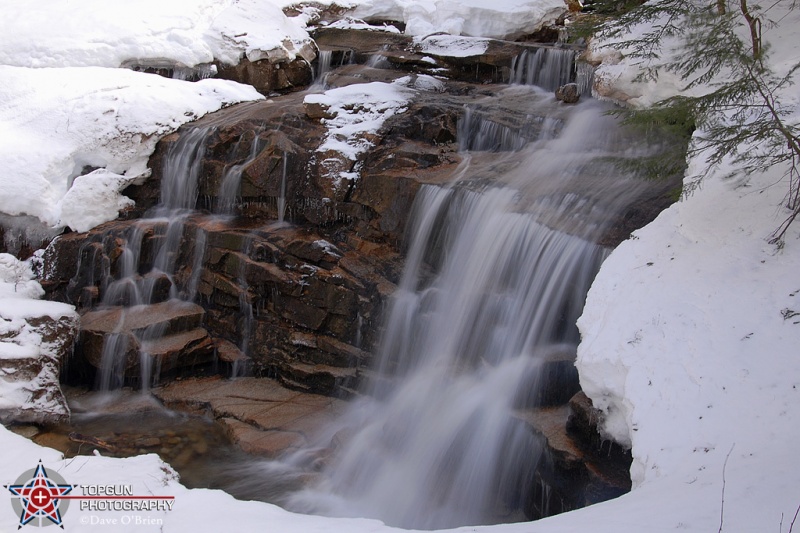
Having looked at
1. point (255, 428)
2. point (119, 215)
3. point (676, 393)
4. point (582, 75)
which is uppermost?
point (582, 75)

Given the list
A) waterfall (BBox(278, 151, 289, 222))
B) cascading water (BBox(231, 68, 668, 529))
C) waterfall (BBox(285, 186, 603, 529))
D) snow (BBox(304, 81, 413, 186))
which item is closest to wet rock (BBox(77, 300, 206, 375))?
waterfall (BBox(278, 151, 289, 222))

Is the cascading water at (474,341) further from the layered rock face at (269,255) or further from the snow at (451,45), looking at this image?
the snow at (451,45)

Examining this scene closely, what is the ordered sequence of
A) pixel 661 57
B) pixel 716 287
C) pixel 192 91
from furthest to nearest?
1. pixel 192 91
2. pixel 661 57
3. pixel 716 287

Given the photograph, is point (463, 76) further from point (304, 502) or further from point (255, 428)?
point (304, 502)

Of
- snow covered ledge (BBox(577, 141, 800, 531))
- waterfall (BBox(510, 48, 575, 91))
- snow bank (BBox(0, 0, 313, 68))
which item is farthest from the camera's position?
snow bank (BBox(0, 0, 313, 68))

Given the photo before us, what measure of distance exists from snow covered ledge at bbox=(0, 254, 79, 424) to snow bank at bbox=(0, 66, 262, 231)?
1.24m

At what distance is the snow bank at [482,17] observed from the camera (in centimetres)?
1391

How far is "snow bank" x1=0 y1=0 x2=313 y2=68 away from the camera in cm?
1278

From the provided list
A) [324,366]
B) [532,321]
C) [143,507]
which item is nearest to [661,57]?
[532,321]

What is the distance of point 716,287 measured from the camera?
543 cm

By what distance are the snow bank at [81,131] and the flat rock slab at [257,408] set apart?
3344mm

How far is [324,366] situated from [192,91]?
20.9 feet

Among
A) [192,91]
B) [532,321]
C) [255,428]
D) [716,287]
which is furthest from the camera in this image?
[192,91]

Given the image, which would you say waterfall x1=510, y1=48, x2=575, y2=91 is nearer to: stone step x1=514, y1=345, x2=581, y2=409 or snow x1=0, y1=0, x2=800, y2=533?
snow x1=0, y1=0, x2=800, y2=533
